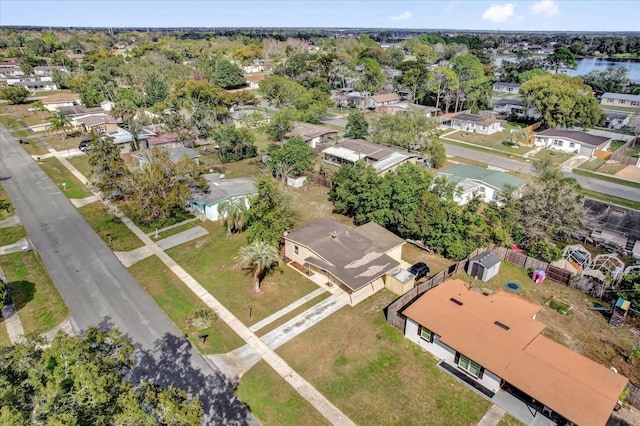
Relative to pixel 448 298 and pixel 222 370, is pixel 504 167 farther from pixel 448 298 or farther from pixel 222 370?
pixel 222 370

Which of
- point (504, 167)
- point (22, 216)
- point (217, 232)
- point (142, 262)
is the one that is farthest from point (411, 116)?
point (22, 216)

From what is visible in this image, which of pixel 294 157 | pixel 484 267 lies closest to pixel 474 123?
pixel 294 157

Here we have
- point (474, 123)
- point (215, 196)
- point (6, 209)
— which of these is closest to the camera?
point (215, 196)

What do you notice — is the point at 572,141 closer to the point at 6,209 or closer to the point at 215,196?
the point at 215,196

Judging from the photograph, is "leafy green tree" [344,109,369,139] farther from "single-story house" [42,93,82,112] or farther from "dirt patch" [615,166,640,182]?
"single-story house" [42,93,82,112]

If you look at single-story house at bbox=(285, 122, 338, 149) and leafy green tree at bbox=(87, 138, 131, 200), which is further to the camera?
single-story house at bbox=(285, 122, 338, 149)

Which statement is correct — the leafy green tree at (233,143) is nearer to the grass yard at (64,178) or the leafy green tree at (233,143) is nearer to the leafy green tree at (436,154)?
the grass yard at (64,178)

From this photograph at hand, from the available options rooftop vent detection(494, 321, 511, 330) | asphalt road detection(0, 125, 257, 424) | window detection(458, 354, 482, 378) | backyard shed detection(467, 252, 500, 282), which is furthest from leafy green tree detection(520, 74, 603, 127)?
asphalt road detection(0, 125, 257, 424)
